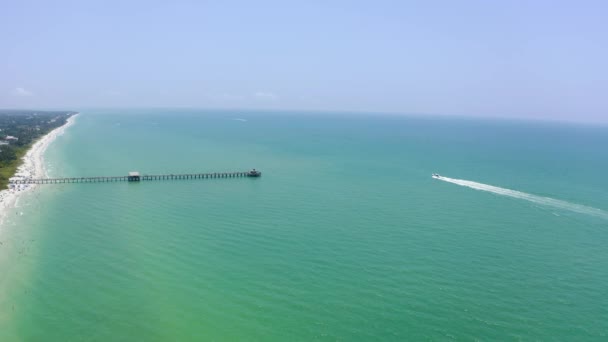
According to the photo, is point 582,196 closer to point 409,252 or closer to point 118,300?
point 409,252

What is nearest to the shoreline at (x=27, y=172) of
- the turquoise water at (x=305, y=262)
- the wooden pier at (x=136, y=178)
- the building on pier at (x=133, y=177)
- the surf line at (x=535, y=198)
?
the turquoise water at (x=305, y=262)

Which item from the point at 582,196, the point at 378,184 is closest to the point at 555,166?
the point at 582,196

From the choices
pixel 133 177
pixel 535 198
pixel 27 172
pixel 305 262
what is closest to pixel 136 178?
pixel 133 177

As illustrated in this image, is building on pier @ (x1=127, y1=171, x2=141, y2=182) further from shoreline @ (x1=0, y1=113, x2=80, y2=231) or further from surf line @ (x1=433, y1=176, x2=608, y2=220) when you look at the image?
surf line @ (x1=433, y1=176, x2=608, y2=220)

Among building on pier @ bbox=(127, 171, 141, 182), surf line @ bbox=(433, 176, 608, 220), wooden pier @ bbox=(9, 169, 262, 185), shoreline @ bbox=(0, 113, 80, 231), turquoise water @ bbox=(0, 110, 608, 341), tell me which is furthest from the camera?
building on pier @ bbox=(127, 171, 141, 182)

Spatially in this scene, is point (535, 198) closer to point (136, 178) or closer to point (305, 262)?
point (305, 262)

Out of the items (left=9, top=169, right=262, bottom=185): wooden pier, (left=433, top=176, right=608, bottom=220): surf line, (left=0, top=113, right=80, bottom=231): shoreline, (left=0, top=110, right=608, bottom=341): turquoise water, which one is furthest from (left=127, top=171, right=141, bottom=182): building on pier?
(left=433, top=176, right=608, bottom=220): surf line
